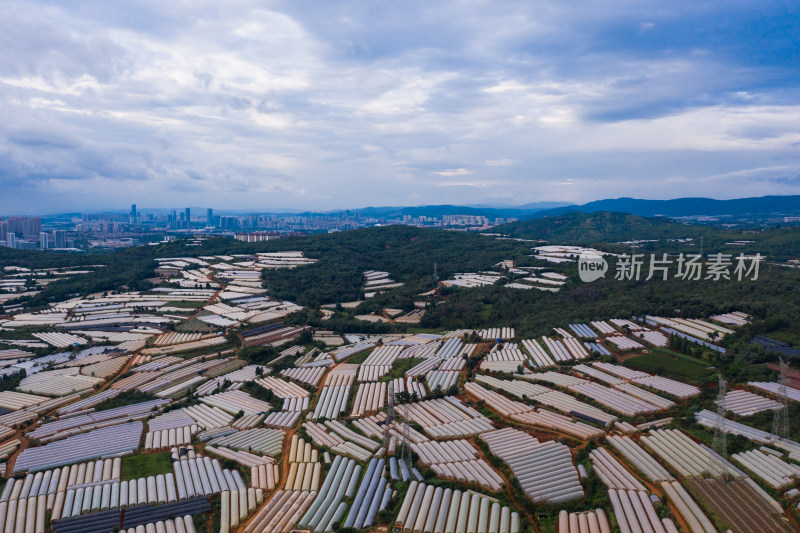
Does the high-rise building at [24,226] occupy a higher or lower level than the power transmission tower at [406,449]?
higher

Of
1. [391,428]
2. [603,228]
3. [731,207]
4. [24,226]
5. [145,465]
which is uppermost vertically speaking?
[731,207]

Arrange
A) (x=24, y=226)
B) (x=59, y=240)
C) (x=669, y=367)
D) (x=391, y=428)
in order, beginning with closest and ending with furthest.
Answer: (x=391, y=428), (x=669, y=367), (x=59, y=240), (x=24, y=226)

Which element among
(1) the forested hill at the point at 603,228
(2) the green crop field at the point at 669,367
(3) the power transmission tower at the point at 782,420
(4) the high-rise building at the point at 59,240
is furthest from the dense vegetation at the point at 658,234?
(4) the high-rise building at the point at 59,240

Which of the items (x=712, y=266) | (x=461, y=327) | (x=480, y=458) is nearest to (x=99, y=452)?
(x=480, y=458)

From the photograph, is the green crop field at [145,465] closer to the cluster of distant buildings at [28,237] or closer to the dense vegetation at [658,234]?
the dense vegetation at [658,234]

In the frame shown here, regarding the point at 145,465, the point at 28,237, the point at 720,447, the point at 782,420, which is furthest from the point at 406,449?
the point at 28,237

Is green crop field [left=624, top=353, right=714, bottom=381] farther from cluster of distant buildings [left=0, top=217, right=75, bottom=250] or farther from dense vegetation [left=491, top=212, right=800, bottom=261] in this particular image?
cluster of distant buildings [left=0, top=217, right=75, bottom=250]


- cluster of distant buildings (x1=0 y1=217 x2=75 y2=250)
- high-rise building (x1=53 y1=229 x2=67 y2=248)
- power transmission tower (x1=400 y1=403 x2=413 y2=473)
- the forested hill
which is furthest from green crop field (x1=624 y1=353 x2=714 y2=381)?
high-rise building (x1=53 y1=229 x2=67 y2=248)

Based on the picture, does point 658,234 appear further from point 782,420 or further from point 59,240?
point 59,240
